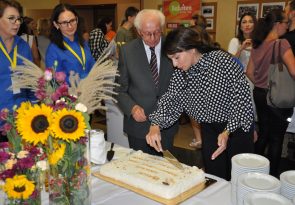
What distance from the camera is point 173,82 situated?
175 centimetres

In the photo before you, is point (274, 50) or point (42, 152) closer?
point (42, 152)

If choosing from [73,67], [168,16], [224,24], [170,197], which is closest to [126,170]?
[170,197]

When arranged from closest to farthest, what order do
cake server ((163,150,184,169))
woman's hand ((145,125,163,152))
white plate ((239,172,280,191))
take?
1. white plate ((239,172,280,191))
2. cake server ((163,150,184,169))
3. woman's hand ((145,125,163,152))

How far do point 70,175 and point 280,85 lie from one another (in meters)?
1.99

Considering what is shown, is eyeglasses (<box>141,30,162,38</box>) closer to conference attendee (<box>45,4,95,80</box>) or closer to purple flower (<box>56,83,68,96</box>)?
conference attendee (<box>45,4,95,80</box>)

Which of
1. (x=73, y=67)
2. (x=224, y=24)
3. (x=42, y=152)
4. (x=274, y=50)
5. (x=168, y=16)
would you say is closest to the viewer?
(x=42, y=152)

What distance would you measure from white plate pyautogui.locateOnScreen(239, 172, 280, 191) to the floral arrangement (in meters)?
0.51

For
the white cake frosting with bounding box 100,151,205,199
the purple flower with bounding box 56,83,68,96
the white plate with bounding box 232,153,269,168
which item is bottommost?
the white cake frosting with bounding box 100,151,205,199

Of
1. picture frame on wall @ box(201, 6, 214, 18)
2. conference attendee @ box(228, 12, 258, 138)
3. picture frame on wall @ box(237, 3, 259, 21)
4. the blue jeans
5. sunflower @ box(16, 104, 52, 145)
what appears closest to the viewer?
sunflower @ box(16, 104, 52, 145)

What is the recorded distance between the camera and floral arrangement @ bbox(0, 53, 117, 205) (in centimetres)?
91

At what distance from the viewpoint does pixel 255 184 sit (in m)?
1.04

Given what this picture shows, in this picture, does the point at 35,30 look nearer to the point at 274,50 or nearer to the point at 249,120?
the point at 274,50

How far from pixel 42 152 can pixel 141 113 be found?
0.96 meters

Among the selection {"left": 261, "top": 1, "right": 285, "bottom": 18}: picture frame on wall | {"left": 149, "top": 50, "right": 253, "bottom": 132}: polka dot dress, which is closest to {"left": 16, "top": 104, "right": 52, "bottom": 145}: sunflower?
{"left": 149, "top": 50, "right": 253, "bottom": 132}: polka dot dress
